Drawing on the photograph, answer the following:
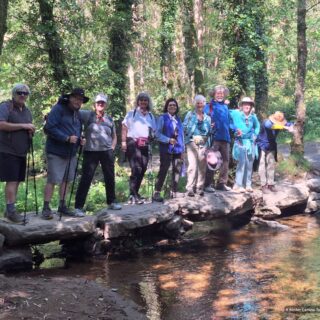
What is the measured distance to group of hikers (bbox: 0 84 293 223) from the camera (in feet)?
23.2

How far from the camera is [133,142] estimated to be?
28.3 feet

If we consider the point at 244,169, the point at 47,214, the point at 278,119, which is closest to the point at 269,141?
the point at 278,119

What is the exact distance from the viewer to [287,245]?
A: 8.82 meters

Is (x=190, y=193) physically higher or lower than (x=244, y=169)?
lower

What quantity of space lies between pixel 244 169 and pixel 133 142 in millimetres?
3170

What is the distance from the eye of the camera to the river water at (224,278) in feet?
18.9

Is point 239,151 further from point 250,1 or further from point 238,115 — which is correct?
point 250,1

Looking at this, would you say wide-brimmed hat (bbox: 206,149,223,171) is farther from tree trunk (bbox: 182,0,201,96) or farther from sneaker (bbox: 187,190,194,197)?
tree trunk (bbox: 182,0,201,96)

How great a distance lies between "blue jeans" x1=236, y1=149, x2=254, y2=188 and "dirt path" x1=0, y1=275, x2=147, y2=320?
5.31m

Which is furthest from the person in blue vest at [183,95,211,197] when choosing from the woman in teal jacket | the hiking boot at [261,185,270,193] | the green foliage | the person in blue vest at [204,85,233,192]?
the green foliage

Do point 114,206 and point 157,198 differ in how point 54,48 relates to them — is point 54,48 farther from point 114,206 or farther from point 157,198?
point 114,206

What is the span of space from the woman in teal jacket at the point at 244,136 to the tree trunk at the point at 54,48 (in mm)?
4589

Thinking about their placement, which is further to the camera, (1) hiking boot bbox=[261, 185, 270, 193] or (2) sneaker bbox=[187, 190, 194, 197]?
(1) hiking boot bbox=[261, 185, 270, 193]

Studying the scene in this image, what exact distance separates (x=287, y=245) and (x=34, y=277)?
4662 millimetres
